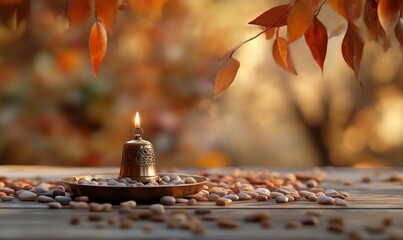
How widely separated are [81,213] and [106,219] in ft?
0.28

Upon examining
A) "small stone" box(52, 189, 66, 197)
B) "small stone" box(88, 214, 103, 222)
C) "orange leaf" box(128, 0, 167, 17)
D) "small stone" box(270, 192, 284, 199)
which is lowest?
"small stone" box(88, 214, 103, 222)

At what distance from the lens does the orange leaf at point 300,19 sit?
1030 millimetres

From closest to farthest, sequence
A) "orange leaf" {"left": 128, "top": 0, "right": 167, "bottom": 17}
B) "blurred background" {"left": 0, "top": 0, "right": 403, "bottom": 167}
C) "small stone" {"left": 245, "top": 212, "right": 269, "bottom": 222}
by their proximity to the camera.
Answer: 1. "small stone" {"left": 245, "top": 212, "right": 269, "bottom": 222}
2. "orange leaf" {"left": 128, "top": 0, "right": 167, "bottom": 17}
3. "blurred background" {"left": 0, "top": 0, "right": 403, "bottom": 167}

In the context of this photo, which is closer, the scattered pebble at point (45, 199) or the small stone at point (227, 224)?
the small stone at point (227, 224)

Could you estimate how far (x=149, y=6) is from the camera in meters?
2.96

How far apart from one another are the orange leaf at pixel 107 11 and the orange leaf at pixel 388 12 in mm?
413

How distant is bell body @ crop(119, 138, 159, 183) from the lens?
1293mm

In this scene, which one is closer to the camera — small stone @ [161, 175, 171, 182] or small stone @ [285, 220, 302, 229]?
small stone @ [285, 220, 302, 229]

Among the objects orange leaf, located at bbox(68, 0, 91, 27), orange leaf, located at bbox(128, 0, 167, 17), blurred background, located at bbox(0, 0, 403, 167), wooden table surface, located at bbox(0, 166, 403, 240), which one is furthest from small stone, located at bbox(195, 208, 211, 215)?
blurred background, located at bbox(0, 0, 403, 167)

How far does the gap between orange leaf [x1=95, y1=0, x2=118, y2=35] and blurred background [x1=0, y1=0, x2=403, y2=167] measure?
6.13ft

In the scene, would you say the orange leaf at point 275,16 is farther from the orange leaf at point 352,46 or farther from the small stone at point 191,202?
the small stone at point 191,202

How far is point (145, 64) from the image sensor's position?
3059mm

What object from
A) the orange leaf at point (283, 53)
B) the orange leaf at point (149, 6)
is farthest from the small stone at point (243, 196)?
the orange leaf at point (149, 6)

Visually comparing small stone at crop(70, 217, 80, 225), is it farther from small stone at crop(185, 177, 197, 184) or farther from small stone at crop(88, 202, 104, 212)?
small stone at crop(185, 177, 197, 184)
